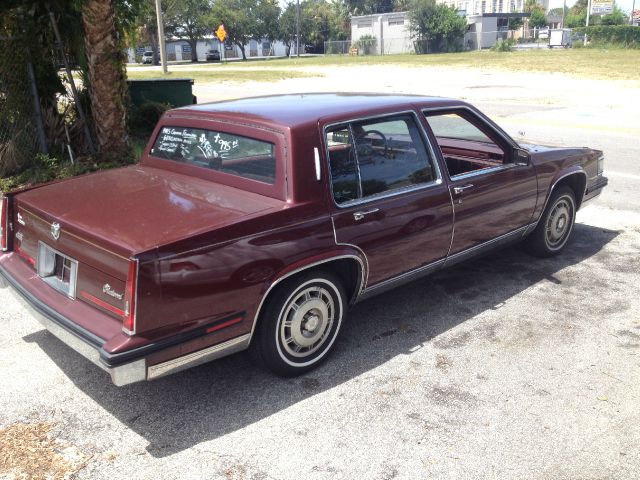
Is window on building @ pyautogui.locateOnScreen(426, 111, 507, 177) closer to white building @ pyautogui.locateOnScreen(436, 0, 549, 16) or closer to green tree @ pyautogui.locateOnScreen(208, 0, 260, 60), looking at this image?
green tree @ pyautogui.locateOnScreen(208, 0, 260, 60)

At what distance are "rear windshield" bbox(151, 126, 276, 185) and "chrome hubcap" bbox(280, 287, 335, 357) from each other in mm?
743

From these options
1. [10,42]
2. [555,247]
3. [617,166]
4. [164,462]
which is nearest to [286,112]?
[164,462]

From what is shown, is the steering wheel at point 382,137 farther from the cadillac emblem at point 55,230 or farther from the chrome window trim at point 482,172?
the cadillac emblem at point 55,230

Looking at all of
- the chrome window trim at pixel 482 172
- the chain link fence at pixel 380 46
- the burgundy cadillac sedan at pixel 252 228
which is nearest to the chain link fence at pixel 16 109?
the burgundy cadillac sedan at pixel 252 228

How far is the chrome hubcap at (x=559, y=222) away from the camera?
5.90 metres

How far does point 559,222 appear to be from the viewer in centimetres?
598

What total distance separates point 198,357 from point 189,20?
7348cm

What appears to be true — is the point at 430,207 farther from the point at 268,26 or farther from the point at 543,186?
the point at 268,26

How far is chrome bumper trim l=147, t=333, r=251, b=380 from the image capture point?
324cm

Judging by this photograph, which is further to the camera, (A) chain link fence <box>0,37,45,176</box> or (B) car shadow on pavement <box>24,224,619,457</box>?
(A) chain link fence <box>0,37,45,176</box>

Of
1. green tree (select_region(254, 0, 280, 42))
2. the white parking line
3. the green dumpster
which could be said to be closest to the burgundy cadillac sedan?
the white parking line

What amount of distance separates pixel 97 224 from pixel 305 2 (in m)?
105

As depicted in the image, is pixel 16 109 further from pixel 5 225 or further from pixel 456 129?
pixel 456 129

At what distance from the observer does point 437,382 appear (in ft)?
12.8
